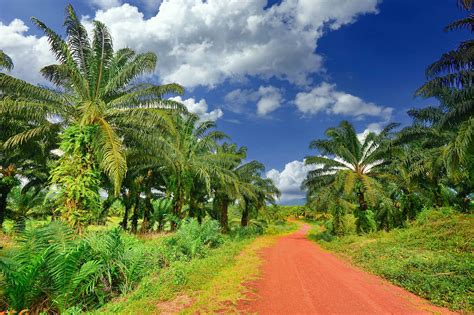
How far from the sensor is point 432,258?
1072cm

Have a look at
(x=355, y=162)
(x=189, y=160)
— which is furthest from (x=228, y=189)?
(x=355, y=162)

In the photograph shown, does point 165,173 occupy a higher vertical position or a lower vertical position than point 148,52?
lower

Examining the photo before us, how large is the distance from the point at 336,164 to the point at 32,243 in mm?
20209

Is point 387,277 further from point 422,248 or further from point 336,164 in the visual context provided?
point 336,164

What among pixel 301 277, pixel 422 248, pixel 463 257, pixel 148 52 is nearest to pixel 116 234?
pixel 301 277

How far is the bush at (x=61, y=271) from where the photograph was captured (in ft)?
19.4

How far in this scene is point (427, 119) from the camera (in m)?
17.1

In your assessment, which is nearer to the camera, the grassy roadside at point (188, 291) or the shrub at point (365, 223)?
the grassy roadside at point (188, 291)

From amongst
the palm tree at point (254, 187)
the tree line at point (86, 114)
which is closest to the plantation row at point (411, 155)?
the palm tree at point (254, 187)

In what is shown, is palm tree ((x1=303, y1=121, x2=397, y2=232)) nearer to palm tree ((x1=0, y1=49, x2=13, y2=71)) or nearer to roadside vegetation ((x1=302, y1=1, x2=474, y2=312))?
roadside vegetation ((x1=302, y1=1, x2=474, y2=312))

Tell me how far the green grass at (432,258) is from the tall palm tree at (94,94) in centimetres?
995

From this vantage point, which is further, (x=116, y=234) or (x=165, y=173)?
(x=165, y=173)

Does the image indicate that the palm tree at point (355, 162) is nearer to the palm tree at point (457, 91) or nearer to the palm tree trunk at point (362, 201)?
the palm tree trunk at point (362, 201)

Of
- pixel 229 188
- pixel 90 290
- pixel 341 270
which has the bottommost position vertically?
pixel 341 270
